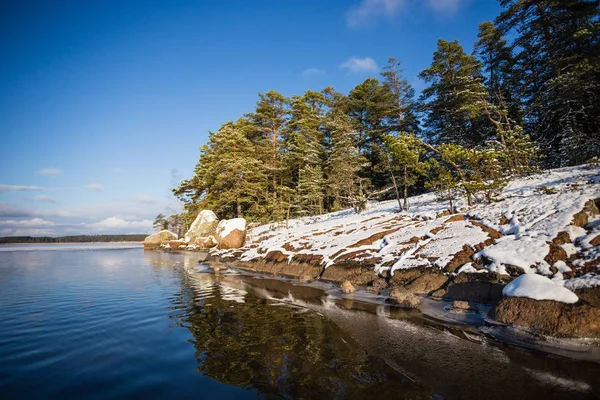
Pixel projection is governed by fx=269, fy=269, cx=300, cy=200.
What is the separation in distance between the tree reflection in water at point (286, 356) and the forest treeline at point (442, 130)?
1051 centimetres

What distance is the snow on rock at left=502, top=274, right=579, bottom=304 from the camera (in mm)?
4887

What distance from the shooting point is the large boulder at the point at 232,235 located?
930 inches

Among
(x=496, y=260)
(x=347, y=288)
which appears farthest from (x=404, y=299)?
(x=496, y=260)

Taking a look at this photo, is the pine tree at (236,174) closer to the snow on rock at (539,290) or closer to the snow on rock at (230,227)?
the snow on rock at (230,227)

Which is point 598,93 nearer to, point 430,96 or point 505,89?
point 505,89

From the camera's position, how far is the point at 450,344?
4637mm

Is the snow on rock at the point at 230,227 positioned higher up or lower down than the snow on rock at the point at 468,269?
higher up

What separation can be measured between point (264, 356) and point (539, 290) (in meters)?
5.26

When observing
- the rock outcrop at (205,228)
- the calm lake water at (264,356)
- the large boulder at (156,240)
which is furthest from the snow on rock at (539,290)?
the large boulder at (156,240)

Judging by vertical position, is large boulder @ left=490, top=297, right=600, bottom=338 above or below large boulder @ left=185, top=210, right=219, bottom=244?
below

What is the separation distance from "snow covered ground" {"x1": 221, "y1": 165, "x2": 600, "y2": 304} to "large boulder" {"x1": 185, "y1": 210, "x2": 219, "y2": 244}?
64.4ft

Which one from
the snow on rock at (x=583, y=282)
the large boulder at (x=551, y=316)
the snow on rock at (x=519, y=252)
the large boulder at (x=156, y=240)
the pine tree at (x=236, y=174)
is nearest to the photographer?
the large boulder at (x=551, y=316)

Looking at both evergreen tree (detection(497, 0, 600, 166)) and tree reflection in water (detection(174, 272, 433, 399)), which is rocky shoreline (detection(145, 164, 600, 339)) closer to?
tree reflection in water (detection(174, 272, 433, 399))

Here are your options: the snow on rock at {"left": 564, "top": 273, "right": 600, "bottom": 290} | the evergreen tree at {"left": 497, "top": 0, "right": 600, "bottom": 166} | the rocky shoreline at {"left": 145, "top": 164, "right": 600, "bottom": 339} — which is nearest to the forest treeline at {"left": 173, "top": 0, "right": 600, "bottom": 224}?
the evergreen tree at {"left": 497, "top": 0, "right": 600, "bottom": 166}
